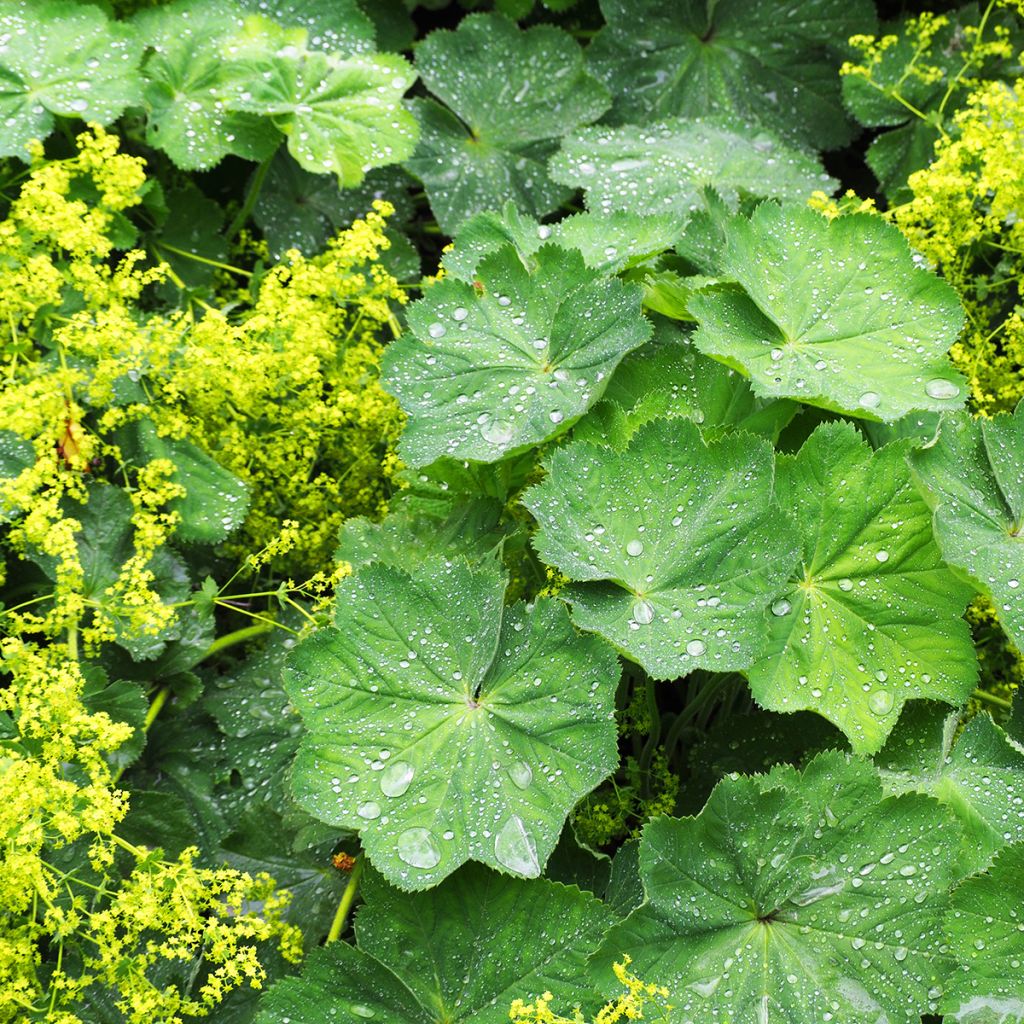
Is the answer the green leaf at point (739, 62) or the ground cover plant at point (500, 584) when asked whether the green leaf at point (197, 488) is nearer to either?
the ground cover plant at point (500, 584)

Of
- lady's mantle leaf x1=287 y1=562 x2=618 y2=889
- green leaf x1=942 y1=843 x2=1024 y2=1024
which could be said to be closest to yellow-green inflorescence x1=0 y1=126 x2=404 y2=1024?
lady's mantle leaf x1=287 y1=562 x2=618 y2=889

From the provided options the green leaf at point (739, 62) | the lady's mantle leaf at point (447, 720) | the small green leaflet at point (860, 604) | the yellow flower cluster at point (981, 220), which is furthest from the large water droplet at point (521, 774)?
the green leaf at point (739, 62)

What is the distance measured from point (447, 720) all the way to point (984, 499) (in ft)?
2.12

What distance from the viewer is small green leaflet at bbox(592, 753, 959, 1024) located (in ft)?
3.62

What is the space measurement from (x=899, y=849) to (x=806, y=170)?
4.23 feet

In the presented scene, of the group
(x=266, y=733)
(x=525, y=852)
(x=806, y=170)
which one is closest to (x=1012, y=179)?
(x=806, y=170)

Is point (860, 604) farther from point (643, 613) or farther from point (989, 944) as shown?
point (989, 944)

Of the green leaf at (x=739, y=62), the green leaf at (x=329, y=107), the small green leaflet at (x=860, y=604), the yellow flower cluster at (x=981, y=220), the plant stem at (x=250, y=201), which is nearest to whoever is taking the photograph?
Answer: the small green leaflet at (x=860, y=604)

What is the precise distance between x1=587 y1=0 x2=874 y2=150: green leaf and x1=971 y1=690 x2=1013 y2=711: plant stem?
134cm

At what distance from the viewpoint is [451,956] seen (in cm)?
122

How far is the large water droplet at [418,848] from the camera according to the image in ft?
3.80

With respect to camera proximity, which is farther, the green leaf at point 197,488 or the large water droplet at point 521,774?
the green leaf at point 197,488

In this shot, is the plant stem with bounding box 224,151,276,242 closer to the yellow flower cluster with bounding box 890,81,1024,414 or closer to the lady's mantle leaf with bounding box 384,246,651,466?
the lady's mantle leaf with bounding box 384,246,651,466

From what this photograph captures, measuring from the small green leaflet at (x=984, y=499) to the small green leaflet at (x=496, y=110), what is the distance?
43.7 inches
